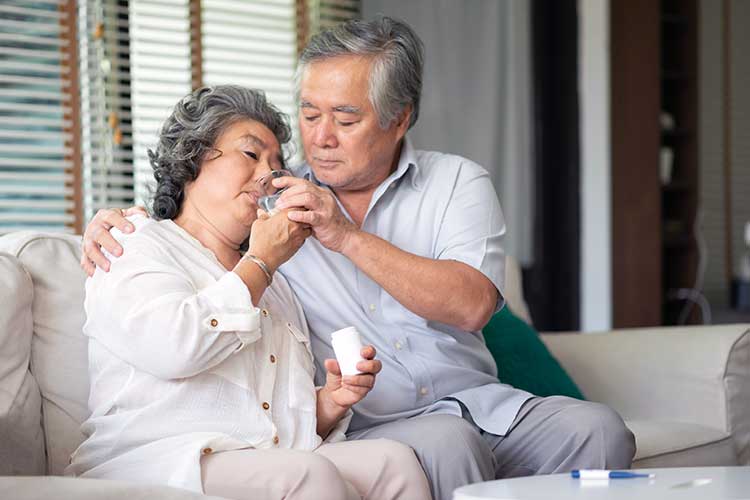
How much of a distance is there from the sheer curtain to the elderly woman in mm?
2507

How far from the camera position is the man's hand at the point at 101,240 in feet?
5.65

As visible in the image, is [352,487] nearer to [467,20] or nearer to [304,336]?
[304,336]

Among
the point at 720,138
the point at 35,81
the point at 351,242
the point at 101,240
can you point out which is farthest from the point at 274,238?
the point at 720,138

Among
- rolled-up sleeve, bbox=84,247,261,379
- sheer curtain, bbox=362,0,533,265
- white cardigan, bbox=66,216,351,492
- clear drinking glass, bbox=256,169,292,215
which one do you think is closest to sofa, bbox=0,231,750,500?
white cardigan, bbox=66,216,351,492

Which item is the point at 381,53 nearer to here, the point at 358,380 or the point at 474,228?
the point at 474,228

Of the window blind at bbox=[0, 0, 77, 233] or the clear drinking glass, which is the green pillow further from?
the window blind at bbox=[0, 0, 77, 233]

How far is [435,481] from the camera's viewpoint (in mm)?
1790

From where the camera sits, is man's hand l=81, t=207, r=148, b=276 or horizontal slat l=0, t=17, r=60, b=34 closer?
man's hand l=81, t=207, r=148, b=276

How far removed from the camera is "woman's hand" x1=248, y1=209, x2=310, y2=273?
1743 millimetres

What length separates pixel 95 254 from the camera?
173 centimetres

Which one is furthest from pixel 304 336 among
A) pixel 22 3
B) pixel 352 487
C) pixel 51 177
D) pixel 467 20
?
pixel 467 20

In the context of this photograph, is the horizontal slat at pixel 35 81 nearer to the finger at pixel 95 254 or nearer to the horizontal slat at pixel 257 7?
the horizontal slat at pixel 257 7

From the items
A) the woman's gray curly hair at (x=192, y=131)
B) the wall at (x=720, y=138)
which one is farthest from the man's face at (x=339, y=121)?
the wall at (x=720, y=138)

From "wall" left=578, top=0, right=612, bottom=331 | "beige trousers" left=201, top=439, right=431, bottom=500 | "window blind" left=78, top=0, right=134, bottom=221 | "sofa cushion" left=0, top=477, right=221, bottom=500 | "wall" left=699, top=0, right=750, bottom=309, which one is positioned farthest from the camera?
"wall" left=699, top=0, right=750, bottom=309
